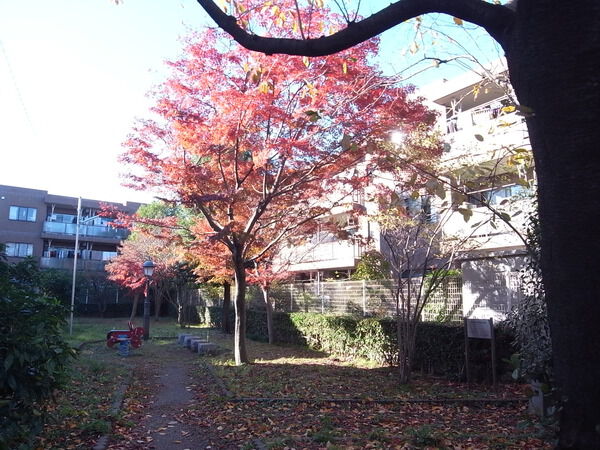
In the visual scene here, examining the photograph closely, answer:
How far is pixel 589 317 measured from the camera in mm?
2510

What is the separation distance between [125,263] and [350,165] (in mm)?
21856

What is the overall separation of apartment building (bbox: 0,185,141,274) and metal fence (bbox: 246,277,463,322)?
78.0 feet

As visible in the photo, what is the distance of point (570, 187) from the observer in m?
2.59

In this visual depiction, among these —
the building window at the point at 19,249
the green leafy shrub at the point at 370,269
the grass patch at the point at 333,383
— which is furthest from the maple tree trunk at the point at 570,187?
the building window at the point at 19,249

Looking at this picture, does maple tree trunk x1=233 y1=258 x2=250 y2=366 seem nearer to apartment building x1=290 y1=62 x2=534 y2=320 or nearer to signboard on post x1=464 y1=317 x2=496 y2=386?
apartment building x1=290 y1=62 x2=534 y2=320

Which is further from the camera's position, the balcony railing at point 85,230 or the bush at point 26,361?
the balcony railing at point 85,230

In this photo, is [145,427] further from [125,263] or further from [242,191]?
[125,263]

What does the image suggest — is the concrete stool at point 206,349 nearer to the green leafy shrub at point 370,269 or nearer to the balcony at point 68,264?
the green leafy shrub at point 370,269

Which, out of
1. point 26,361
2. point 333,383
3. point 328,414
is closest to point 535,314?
point 328,414

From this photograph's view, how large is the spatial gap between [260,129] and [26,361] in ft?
26.3

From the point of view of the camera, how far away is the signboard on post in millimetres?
9250

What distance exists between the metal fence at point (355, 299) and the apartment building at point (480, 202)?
0.52 metres

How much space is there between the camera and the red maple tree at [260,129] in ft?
32.7

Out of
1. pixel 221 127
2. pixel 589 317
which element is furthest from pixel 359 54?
pixel 589 317
